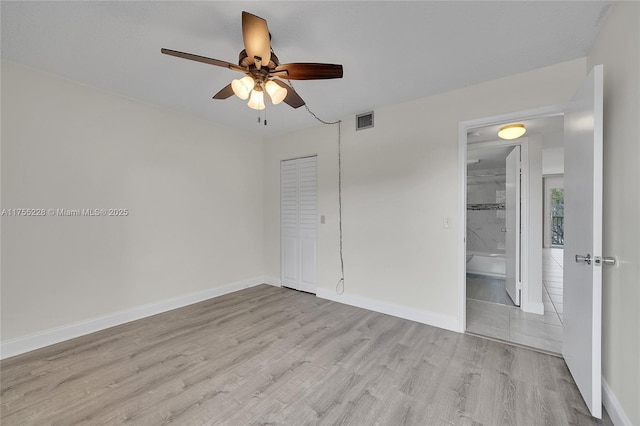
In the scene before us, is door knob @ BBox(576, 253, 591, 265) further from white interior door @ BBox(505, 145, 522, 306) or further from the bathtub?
the bathtub

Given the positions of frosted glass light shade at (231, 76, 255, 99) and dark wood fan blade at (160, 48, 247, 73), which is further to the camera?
frosted glass light shade at (231, 76, 255, 99)

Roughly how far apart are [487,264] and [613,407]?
3976 millimetres

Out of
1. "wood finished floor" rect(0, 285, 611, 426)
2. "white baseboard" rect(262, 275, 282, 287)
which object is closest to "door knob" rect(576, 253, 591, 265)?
"wood finished floor" rect(0, 285, 611, 426)

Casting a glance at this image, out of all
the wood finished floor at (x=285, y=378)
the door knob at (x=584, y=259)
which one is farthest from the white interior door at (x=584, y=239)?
the wood finished floor at (x=285, y=378)

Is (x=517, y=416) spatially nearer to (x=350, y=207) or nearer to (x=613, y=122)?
(x=613, y=122)

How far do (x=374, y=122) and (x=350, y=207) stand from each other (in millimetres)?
1149

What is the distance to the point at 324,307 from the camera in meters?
3.42

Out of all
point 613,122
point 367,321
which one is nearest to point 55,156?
point 367,321

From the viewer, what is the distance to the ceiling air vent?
10.9ft

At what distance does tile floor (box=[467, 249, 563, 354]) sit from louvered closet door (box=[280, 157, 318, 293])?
222 centimetres

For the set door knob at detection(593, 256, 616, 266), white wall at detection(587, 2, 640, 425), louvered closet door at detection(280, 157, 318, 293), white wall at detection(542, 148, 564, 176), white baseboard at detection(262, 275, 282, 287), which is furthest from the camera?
white wall at detection(542, 148, 564, 176)

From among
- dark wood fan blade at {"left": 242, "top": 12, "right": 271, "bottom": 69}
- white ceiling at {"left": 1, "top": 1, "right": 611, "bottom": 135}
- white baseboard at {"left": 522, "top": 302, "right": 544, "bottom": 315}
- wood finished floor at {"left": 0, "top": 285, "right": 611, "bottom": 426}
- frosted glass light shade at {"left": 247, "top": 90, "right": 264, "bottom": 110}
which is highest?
white ceiling at {"left": 1, "top": 1, "right": 611, "bottom": 135}

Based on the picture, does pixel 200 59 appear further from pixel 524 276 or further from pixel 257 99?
pixel 524 276

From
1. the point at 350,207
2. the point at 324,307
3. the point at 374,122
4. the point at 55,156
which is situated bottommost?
the point at 324,307
